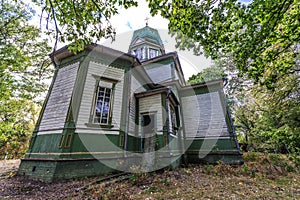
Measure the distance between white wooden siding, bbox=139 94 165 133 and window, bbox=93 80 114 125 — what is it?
7.01ft

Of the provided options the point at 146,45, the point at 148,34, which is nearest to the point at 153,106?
the point at 146,45

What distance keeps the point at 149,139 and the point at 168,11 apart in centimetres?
658

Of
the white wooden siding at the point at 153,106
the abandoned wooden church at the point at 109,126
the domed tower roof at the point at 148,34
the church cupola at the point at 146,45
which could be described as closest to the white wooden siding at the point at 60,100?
the abandoned wooden church at the point at 109,126

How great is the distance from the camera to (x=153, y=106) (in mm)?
8555

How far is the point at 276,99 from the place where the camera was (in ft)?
21.0

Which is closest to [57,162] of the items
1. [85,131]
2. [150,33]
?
[85,131]

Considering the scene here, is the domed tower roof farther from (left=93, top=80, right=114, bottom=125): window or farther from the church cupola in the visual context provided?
(left=93, top=80, right=114, bottom=125): window

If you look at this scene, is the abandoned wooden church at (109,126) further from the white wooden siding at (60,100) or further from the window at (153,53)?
the window at (153,53)

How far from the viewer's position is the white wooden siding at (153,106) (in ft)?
26.8

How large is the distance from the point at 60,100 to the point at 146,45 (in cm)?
1134

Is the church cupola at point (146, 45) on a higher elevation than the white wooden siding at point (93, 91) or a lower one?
higher

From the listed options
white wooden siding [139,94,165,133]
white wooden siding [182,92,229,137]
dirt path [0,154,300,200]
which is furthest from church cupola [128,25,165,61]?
dirt path [0,154,300,200]

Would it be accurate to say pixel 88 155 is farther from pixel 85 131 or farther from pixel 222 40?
pixel 222 40

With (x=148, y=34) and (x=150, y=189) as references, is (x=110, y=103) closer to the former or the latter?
(x=150, y=189)
